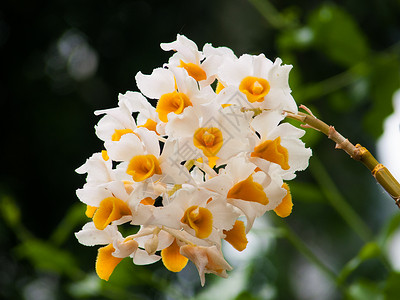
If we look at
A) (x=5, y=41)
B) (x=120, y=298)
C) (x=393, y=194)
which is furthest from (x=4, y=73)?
(x=393, y=194)

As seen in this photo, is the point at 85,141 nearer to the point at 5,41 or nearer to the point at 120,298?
the point at 5,41

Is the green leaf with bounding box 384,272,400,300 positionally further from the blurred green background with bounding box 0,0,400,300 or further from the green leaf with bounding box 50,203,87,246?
the green leaf with bounding box 50,203,87,246

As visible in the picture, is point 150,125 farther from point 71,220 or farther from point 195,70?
point 71,220

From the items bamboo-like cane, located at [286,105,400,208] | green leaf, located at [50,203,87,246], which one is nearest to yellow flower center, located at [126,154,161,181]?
bamboo-like cane, located at [286,105,400,208]

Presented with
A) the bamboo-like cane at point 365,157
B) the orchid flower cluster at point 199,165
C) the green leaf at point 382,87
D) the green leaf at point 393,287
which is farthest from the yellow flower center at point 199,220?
the green leaf at point 382,87

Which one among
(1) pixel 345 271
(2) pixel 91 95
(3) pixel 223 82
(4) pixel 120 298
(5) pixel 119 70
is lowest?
(4) pixel 120 298

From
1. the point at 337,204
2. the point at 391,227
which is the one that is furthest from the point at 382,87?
the point at 391,227

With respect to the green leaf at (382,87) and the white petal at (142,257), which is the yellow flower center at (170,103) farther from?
the green leaf at (382,87)
